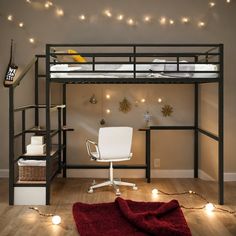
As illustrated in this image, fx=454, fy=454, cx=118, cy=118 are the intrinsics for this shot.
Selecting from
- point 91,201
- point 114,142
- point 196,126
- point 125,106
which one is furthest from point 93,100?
point 91,201

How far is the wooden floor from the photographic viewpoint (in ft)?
13.6

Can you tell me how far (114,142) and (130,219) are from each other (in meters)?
1.34

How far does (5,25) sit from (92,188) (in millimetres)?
2591

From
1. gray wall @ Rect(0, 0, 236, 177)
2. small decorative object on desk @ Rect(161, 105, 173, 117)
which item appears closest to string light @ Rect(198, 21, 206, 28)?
gray wall @ Rect(0, 0, 236, 177)

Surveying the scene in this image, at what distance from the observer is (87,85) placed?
643 cm

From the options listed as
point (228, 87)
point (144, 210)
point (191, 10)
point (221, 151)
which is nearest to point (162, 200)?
point (144, 210)

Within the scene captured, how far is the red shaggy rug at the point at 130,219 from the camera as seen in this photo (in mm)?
4008

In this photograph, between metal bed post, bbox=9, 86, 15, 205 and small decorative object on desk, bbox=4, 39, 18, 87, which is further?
small decorative object on desk, bbox=4, 39, 18, 87

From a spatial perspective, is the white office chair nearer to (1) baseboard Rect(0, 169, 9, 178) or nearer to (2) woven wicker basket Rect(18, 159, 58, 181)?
(2) woven wicker basket Rect(18, 159, 58, 181)

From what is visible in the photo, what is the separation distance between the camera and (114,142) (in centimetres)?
542

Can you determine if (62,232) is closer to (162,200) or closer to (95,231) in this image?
(95,231)

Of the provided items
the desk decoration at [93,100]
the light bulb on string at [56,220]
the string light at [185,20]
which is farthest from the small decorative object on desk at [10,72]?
the light bulb on string at [56,220]

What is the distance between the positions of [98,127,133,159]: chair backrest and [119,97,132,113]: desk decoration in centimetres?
103

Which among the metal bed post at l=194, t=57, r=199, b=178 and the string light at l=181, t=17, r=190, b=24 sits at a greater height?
the string light at l=181, t=17, r=190, b=24
